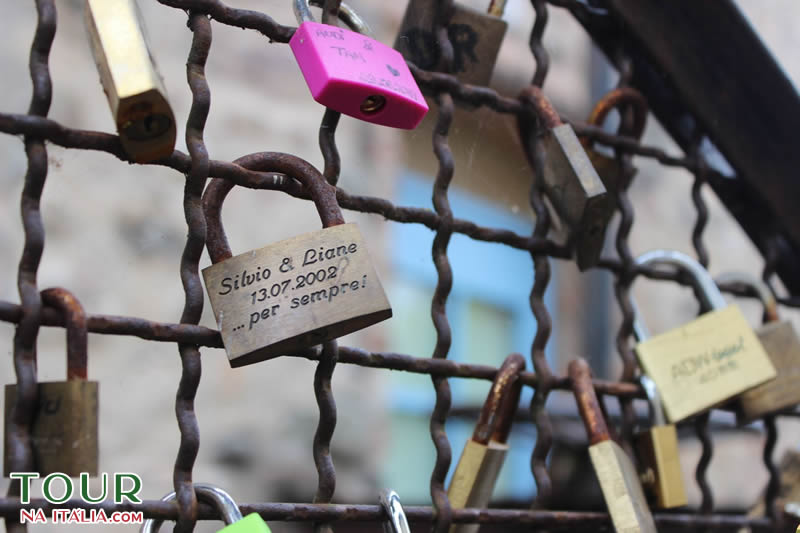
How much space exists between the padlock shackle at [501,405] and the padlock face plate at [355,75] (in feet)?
0.82

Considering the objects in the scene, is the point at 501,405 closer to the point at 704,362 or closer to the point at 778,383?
the point at 704,362

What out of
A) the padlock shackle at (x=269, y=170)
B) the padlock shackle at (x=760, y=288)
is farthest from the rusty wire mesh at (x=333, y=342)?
the padlock shackle at (x=760, y=288)

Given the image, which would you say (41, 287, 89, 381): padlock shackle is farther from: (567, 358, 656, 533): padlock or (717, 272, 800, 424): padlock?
(717, 272, 800, 424): padlock

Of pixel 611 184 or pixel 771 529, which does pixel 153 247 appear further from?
pixel 771 529

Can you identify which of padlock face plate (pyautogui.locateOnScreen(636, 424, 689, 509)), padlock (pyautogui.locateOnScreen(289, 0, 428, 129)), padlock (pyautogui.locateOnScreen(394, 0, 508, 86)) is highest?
padlock (pyautogui.locateOnScreen(289, 0, 428, 129))

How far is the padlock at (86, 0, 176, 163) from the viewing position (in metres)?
0.52

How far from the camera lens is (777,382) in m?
0.97

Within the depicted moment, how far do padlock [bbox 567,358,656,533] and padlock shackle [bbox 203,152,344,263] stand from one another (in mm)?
320

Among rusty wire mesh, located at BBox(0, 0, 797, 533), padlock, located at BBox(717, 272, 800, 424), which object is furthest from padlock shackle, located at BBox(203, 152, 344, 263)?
padlock, located at BBox(717, 272, 800, 424)

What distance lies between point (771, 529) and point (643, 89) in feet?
1.76

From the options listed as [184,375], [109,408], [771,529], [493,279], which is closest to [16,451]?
[184,375]

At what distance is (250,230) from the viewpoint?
4.46 feet

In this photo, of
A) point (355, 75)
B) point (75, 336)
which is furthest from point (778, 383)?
point (75, 336)

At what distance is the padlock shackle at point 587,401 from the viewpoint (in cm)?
78
